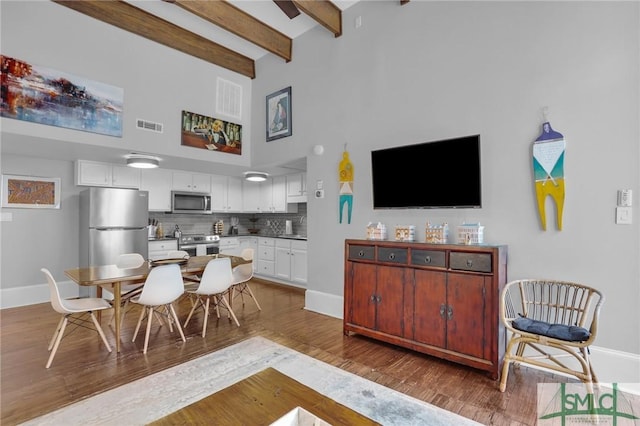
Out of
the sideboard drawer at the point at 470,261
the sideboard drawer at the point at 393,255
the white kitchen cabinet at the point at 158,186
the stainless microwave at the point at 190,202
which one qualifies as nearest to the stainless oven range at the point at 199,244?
the stainless microwave at the point at 190,202

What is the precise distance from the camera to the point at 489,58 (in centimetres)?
291

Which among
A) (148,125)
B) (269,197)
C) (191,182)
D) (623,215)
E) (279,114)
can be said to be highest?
(279,114)

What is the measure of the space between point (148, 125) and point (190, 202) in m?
1.91

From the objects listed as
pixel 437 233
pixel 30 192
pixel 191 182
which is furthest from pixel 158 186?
pixel 437 233

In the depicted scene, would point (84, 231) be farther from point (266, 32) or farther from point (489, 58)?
point (489, 58)

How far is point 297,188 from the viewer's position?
6074 millimetres

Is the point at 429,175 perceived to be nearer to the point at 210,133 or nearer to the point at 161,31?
the point at 210,133

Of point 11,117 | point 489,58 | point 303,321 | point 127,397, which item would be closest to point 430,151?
point 489,58

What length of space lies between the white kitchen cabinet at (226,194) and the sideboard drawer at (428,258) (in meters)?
4.73

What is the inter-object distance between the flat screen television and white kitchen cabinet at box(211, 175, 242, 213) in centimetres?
398

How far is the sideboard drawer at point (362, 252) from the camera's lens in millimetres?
3266

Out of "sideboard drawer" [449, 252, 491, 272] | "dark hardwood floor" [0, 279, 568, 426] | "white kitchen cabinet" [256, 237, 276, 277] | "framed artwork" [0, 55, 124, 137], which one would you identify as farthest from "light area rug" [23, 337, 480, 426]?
"framed artwork" [0, 55, 124, 137]

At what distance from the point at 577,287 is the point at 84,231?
6.20 metres

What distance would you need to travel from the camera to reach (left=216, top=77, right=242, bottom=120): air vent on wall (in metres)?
5.19
